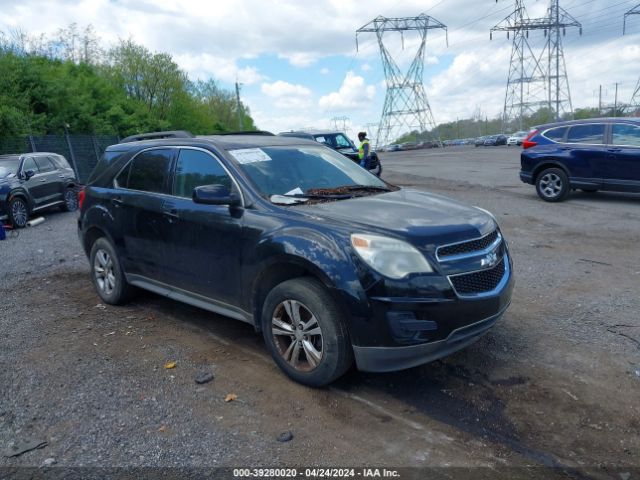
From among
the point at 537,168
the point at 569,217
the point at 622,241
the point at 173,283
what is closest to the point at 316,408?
the point at 173,283

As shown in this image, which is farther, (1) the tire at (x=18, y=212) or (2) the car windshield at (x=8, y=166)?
(2) the car windshield at (x=8, y=166)

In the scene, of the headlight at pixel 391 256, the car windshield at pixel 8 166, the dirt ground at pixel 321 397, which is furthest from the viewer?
the car windshield at pixel 8 166

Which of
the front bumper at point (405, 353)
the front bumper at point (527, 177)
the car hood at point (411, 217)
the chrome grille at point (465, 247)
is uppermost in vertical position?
the car hood at point (411, 217)

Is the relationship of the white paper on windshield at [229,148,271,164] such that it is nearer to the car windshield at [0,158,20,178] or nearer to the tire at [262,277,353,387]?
the tire at [262,277,353,387]

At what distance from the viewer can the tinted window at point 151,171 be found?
5035 millimetres

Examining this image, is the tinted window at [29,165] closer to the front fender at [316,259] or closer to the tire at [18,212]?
the tire at [18,212]

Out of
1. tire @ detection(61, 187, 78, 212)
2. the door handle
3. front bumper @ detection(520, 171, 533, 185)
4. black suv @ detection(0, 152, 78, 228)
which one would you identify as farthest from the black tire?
front bumper @ detection(520, 171, 533, 185)

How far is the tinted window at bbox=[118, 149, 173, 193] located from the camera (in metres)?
5.04

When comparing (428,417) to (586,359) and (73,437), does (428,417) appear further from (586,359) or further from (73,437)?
(73,437)

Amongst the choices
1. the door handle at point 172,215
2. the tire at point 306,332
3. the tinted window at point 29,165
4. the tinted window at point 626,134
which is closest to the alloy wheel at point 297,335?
the tire at point 306,332

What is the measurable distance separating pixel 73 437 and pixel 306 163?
281cm

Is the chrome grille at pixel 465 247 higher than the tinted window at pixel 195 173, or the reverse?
the tinted window at pixel 195 173

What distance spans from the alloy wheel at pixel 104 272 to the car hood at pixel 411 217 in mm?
2736

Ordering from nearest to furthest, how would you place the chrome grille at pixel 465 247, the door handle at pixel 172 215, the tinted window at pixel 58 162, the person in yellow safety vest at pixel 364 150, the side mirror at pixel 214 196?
1. the chrome grille at pixel 465 247
2. the side mirror at pixel 214 196
3. the door handle at pixel 172 215
4. the tinted window at pixel 58 162
5. the person in yellow safety vest at pixel 364 150
